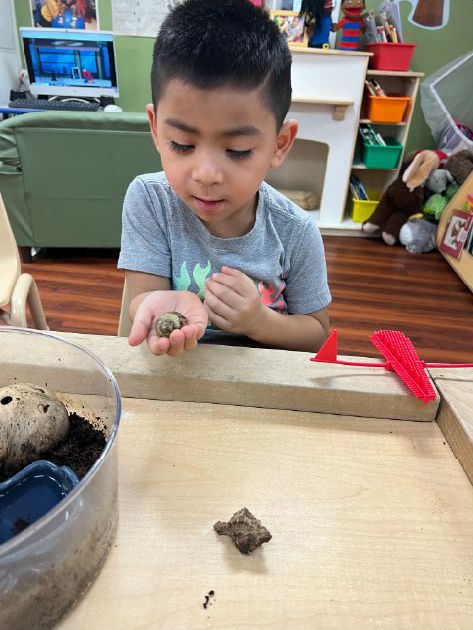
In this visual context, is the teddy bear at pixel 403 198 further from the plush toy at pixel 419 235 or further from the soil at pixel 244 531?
the soil at pixel 244 531

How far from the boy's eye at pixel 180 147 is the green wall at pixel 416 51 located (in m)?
2.87

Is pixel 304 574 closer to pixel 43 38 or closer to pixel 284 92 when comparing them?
pixel 284 92

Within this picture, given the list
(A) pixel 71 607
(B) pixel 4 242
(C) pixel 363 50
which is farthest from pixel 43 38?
(A) pixel 71 607

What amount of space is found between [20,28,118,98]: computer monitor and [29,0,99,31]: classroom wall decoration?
0.16m

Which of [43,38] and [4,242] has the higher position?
[43,38]

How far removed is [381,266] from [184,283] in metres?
1.94

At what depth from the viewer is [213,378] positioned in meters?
0.52

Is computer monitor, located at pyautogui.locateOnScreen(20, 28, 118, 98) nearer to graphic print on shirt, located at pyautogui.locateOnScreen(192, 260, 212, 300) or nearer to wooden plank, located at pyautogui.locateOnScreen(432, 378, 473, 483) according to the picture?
graphic print on shirt, located at pyautogui.locateOnScreen(192, 260, 212, 300)

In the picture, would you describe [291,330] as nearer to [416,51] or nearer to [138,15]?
[416,51]

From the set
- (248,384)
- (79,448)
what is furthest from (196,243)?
(79,448)

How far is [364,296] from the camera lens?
2217 millimetres

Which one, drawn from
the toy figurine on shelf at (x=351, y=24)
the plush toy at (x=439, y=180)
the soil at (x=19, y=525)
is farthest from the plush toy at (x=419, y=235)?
the soil at (x=19, y=525)

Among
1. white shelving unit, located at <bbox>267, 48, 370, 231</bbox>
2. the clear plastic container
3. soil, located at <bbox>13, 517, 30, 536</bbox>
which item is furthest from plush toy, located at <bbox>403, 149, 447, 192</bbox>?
soil, located at <bbox>13, 517, 30, 536</bbox>

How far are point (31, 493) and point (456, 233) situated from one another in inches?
101
